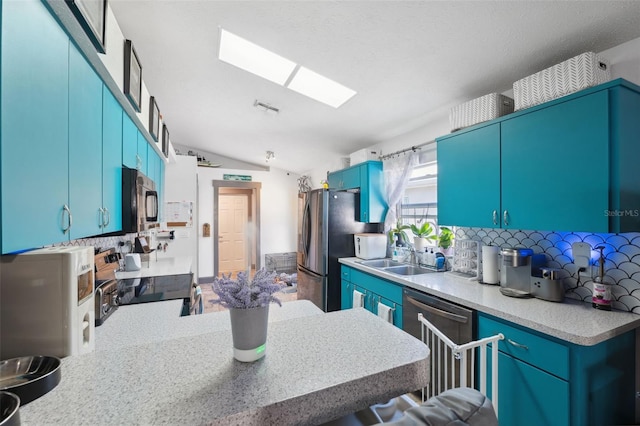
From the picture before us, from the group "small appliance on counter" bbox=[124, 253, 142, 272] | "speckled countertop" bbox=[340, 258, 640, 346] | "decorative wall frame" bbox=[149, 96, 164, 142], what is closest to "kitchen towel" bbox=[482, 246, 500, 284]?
"speckled countertop" bbox=[340, 258, 640, 346]

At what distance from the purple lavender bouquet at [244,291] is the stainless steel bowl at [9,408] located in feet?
1.40

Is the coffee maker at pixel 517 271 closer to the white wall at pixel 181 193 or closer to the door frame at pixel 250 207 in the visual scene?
the white wall at pixel 181 193

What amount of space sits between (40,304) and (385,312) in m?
2.24

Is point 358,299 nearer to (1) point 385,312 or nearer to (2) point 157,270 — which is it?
(1) point 385,312

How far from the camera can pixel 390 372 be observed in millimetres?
817

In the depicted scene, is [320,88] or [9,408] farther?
[320,88]

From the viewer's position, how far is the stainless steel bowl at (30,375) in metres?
0.67

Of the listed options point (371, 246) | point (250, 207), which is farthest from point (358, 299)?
point (250, 207)

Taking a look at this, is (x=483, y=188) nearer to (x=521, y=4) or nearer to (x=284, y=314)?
(x=521, y=4)

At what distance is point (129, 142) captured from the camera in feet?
5.93

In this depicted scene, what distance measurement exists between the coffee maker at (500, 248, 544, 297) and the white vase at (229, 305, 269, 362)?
1.71 metres

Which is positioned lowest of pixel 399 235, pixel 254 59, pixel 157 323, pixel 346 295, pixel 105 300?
pixel 346 295

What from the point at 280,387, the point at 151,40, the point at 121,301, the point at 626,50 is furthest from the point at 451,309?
the point at 151,40

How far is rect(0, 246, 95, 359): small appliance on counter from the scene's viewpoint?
0.82 metres
